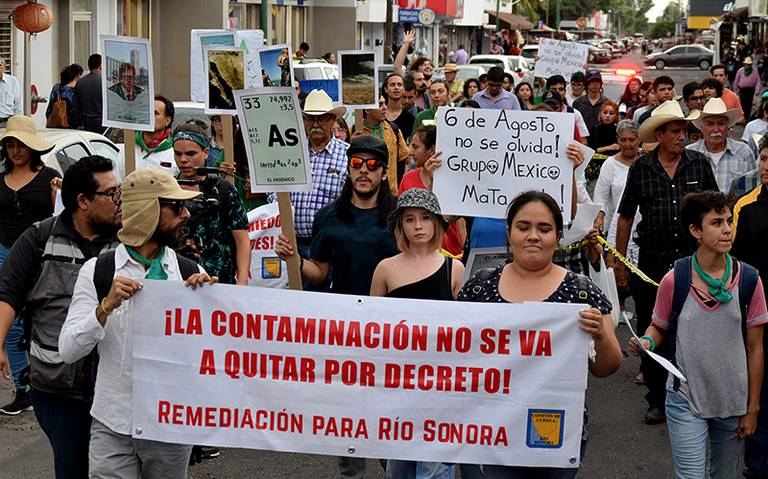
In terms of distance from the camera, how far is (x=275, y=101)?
6.33 m

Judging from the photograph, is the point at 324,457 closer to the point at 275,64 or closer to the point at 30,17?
the point at 275,64

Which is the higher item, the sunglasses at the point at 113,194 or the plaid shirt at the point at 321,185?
the sunglasses at the point at 113,194

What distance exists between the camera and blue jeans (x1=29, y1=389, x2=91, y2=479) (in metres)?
5.08

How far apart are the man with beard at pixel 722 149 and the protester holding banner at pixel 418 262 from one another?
169 inches

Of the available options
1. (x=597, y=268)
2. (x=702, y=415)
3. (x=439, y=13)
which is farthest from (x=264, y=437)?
(x=439, y=13)

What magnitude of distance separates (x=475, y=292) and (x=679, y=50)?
250 feet

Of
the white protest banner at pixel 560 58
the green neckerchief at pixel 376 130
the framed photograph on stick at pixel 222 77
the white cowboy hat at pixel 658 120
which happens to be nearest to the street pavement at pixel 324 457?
the white cowboy hat at pixel 658 120

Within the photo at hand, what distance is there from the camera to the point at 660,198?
26.1ft

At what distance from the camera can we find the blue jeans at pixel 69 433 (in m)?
5.08

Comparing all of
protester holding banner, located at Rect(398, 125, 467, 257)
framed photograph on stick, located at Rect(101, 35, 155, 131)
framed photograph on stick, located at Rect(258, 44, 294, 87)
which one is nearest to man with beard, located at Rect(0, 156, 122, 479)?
protester holding banner, located at Rect(398, 125, 467, 257)

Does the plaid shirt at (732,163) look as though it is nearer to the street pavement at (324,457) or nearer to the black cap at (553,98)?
the street pavement at (324,457)

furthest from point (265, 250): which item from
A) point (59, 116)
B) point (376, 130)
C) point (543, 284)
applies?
point (59, 116)

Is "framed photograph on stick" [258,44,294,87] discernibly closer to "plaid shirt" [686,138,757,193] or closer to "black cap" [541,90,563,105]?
"plaid shirt" [686,138,757,193]

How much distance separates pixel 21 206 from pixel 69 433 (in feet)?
11.1
